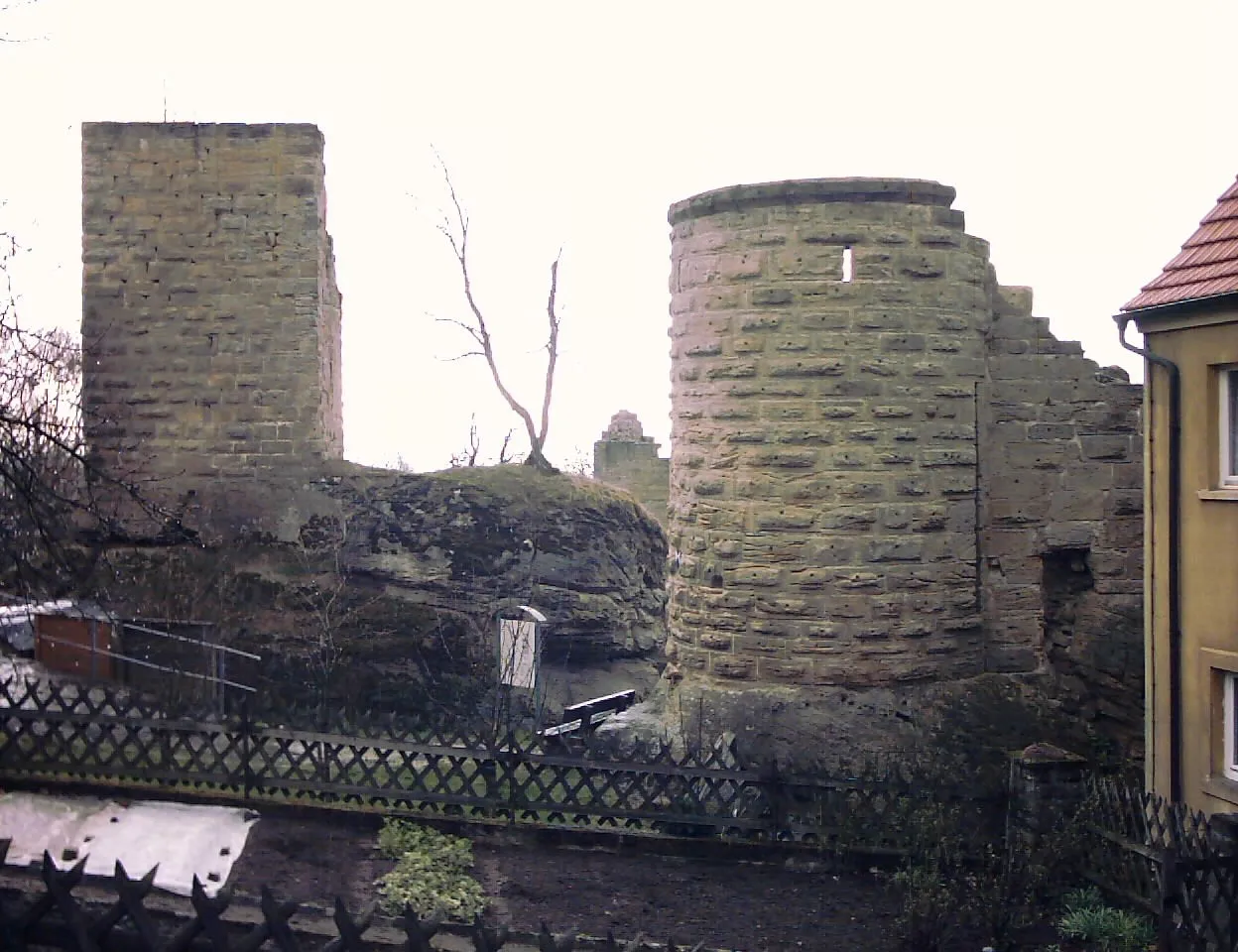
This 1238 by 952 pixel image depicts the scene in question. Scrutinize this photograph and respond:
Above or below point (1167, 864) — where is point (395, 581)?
above

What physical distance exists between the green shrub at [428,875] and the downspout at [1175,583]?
16.2 ft

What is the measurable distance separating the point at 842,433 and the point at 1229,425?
307 cm

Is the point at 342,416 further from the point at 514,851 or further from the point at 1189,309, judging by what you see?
the point at 1189,309

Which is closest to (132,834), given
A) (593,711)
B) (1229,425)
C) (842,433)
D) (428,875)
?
(428,875)

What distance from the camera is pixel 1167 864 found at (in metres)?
7.38

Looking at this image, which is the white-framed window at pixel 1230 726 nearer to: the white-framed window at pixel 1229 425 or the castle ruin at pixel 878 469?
the white-framed window at pixel 1229 425

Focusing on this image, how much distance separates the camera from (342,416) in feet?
52.1

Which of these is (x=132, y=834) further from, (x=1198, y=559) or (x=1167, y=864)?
(x=1198, y=559)

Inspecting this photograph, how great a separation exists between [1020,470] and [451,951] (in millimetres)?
8068

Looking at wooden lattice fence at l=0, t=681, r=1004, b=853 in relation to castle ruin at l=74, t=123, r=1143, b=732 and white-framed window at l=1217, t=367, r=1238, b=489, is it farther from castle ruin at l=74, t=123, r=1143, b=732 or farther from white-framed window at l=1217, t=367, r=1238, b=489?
white-framed window at l=1217, t=367, r=1238, b=489

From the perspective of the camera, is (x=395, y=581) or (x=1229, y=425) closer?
(x=1229, y=425)

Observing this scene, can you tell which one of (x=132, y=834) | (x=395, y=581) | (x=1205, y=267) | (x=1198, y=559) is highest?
(x=1205, y=267)

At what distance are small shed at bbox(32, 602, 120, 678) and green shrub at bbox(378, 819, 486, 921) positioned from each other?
198 inches

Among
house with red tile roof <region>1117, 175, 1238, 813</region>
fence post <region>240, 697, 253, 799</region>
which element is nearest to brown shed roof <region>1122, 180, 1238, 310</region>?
house with red tile roof <region>1117, 175, 1238, 813</region>
